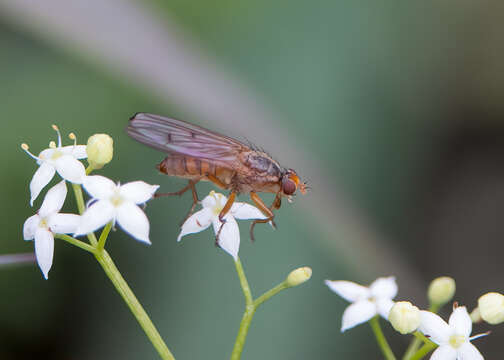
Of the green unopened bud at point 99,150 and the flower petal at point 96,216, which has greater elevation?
the green unopened bud at point 99,150

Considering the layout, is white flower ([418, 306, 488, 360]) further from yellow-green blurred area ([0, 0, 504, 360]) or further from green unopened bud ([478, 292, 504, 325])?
yellow-green blurred area ([0, 0, 504, 360])

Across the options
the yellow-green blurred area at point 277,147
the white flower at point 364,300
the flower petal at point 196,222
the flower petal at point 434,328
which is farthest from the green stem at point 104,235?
the yellow-green blurred area at point 277,147

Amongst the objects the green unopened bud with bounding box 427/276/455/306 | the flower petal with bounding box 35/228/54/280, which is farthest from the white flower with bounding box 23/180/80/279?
the green unopened bud with bounding box 427/276/455/306

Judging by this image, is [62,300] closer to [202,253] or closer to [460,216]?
[202,253]

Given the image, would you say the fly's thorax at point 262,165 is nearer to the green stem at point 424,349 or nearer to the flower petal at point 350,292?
the flower petal at point 350,292

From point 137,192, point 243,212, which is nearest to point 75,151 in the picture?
point 137,192

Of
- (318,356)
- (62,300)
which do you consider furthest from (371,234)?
(62,300)
